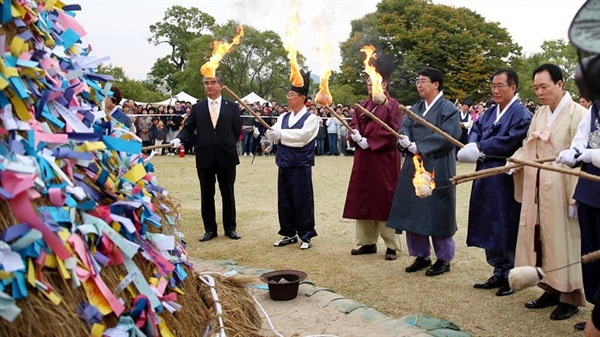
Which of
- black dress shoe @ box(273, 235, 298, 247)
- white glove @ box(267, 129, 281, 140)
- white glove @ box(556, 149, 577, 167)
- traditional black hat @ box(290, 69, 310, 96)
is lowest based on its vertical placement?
black dress shoe @ box(273, 235, 298, 247)

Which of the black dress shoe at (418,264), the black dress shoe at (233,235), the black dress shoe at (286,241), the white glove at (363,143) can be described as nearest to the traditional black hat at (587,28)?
the black dress shoe at (418,264)

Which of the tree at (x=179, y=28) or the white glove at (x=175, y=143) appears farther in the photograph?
the tree at (x=179, y=28)

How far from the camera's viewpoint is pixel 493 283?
5.36 m

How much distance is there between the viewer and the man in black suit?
7.38 meters

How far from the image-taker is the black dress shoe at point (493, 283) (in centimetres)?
535

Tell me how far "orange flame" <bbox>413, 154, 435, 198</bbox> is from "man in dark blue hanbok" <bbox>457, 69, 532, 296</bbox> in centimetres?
52

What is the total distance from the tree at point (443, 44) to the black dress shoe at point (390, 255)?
81.5 feet

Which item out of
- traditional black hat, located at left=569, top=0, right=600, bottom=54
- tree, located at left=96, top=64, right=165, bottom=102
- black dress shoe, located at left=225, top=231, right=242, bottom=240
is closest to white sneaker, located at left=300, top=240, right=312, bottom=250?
black dress shoe, located at left=225, top=231, right=242, bottom=240

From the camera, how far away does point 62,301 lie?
7.62ft

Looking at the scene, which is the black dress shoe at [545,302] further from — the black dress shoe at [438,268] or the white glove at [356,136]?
the white glove at [356,136]

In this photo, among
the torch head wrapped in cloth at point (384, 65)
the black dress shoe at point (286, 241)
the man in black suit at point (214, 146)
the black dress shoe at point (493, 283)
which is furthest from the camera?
the man in black suit at point (214, 146)

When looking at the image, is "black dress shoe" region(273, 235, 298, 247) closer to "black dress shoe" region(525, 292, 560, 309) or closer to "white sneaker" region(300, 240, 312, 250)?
"white sneaker" region(300, 240, 312, 250)

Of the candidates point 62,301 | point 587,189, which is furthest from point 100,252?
point 587,189

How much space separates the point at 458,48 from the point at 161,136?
23.5 meters
